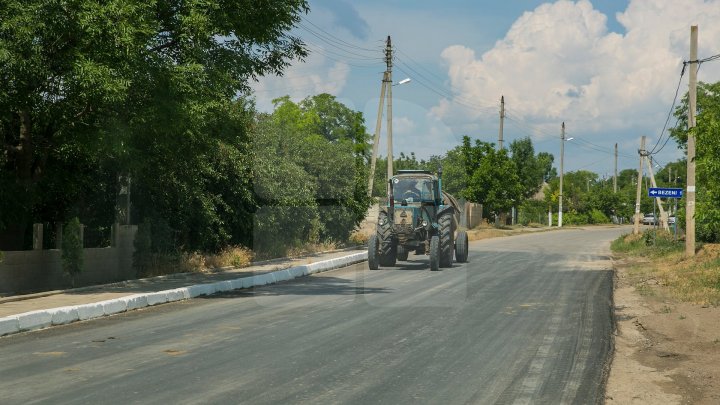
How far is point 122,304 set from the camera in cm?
1392

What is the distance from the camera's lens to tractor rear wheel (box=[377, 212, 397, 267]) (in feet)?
76.0

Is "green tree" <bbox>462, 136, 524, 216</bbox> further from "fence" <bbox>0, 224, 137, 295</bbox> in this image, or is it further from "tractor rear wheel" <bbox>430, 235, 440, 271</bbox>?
"fence" <bbox>0, 224, 137, 295</bbox>

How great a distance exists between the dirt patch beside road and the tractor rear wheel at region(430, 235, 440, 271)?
17.9 ft

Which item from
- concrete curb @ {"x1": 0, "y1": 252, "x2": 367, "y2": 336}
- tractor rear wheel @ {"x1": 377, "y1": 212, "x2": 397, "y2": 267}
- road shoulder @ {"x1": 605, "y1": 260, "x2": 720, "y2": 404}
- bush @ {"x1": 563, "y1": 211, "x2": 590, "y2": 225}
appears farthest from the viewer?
bush @ {"x1": 563, "y1": 211, "x2": 590, "y2": 225}

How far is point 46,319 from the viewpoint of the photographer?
11.9m

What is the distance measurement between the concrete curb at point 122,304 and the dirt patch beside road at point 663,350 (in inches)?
334

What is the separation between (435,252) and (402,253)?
3193mm

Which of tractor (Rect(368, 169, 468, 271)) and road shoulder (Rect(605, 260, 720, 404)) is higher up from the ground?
tractor (Rect(368, 169, 468, 271))

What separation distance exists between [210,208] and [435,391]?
610 inches

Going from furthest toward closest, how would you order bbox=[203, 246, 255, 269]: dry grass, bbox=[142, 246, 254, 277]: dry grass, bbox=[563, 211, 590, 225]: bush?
bbox=[563, 211, 590, 225]: bush < bbox=[203, 246, 255, 269]: dry grass < bbox=[142, 246, 254, 277]: dry grass

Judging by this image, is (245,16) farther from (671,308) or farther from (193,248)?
(671,308)

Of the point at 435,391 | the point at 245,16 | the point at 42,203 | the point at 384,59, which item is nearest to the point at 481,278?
the point at 245,16

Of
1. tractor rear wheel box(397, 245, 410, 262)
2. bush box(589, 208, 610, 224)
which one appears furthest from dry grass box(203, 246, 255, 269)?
bush box(589, 208, 610, 224)

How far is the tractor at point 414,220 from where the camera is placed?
23047 mm
